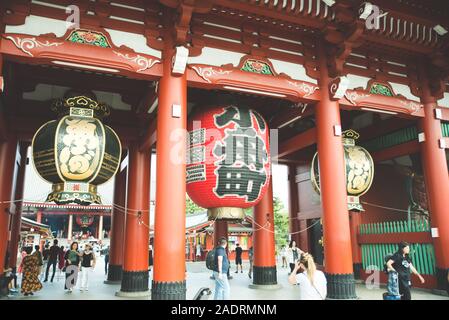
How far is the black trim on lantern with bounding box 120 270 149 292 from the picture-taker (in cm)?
872

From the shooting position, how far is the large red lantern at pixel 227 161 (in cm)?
668

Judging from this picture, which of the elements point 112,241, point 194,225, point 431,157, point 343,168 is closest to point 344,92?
point 343,168

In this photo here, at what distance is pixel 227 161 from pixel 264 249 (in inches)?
164

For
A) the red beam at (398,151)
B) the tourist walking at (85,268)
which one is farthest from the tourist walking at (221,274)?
the red beam at (398,151)

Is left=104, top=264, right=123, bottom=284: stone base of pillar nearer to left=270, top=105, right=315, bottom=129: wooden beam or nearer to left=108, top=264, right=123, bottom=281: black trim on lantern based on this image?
left=108, top=264, right=123, bottom=281: black trim on lantern

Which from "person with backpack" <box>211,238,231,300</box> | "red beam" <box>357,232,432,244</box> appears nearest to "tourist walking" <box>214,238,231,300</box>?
"person with backpack" <box>211,238,231,300</box>

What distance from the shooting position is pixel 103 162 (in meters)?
6.05

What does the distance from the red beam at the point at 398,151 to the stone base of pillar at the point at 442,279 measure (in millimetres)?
2986

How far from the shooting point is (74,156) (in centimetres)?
582

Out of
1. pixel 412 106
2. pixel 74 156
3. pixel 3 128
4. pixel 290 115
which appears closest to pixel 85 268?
pixel 3 128

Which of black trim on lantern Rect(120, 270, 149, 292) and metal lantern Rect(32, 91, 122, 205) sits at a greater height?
metal lantern Rect(32, 91, 122, 205)

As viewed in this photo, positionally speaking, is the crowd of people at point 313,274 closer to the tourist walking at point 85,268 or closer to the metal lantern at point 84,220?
the tourist walking at point 85,268

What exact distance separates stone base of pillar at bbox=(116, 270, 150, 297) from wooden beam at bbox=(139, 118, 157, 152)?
10.2 feet

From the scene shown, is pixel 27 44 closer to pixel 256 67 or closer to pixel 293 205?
pixel 256 67
